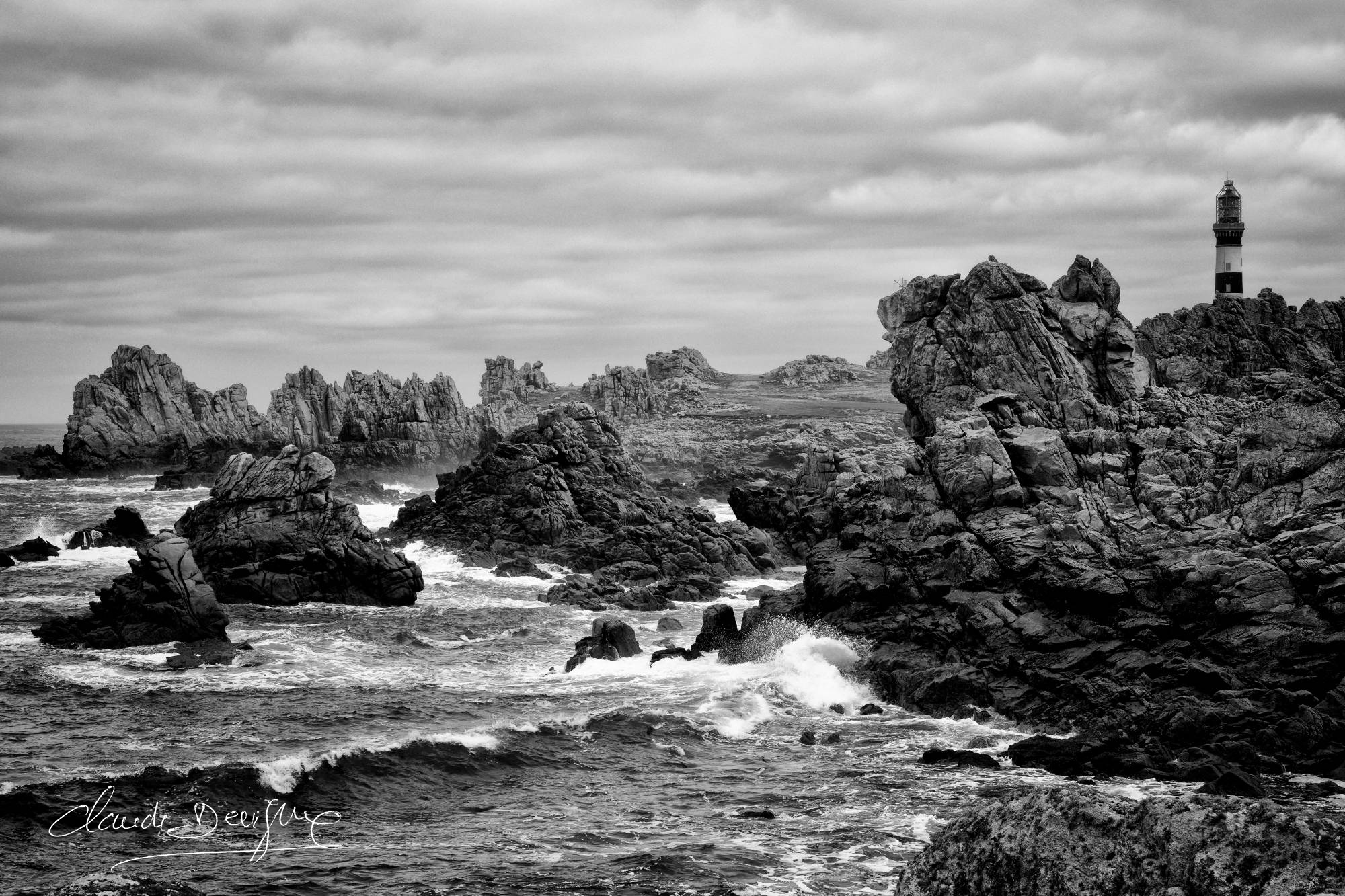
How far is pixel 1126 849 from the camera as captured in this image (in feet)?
29.0

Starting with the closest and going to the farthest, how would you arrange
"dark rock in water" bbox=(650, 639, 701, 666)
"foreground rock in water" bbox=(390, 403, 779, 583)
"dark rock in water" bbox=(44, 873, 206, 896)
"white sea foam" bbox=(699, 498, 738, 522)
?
"dark rock in water" bbox=(44, 873, 206, 896), "dark rock in water" bbox=(650, 639, 701, 666), "foreground rock in water" bbox=(390, 403, 779, 583), "white sea foam" bbox=(699, 498, 738, 522)

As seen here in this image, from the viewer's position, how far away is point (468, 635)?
47.7 metres

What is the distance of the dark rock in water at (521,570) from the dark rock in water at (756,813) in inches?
1461

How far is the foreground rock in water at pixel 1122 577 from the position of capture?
96.9ft

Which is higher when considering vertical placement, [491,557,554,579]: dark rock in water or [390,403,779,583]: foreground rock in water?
[390,403,779,583]: foreground rock in water

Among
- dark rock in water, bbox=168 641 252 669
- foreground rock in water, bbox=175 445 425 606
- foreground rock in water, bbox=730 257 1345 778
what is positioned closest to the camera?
foreground rock in water, bbox=730 257 1345 778

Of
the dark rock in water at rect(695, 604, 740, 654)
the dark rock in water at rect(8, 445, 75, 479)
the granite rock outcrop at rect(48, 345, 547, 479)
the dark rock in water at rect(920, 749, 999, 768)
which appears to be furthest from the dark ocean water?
the dark rock in water at rect(8, 445, 75, 479)

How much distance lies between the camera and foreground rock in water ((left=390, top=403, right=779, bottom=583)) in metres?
64.6

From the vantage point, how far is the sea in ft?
73.5

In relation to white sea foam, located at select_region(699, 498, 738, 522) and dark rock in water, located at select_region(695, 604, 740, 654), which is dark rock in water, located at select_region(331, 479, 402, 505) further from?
dark rock in water, located at select_region(695, 604, 740, 654)

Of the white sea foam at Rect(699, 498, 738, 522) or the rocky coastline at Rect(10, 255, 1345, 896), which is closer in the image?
the rocky coastline at Rect(10, 255, 1345, 896)

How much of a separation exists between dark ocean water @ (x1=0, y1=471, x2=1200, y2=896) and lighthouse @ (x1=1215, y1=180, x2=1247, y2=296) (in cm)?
6987

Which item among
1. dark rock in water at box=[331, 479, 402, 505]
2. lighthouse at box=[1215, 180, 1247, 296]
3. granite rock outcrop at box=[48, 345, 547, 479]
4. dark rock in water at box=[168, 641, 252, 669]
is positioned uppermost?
lighthouse at box=[1215, 180, 1247, 296]
